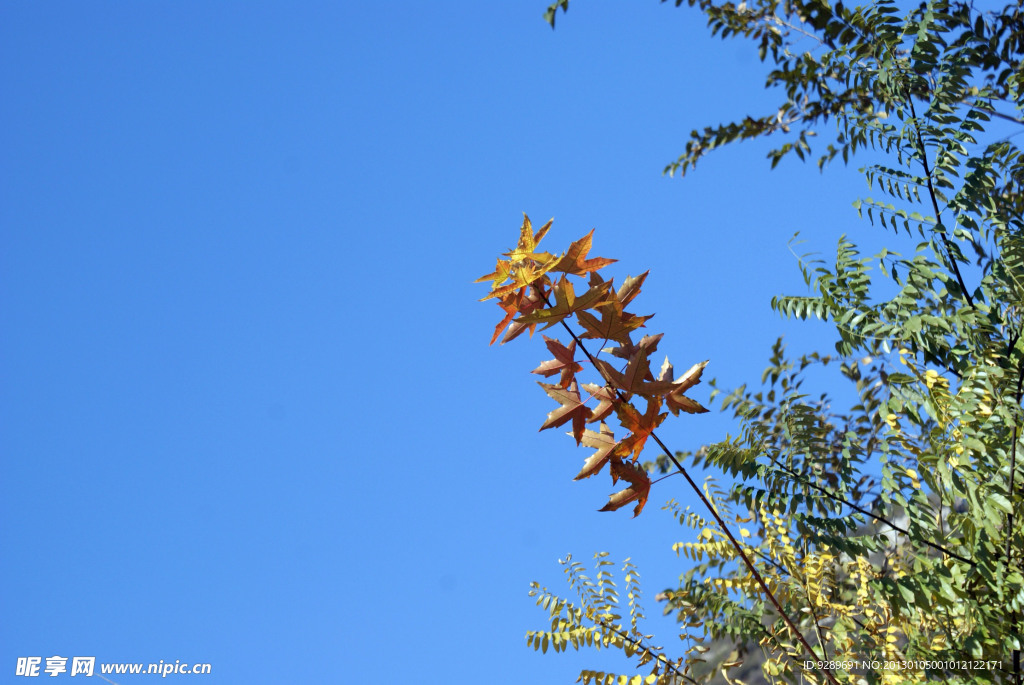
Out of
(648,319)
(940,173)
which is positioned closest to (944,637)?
(940,173)

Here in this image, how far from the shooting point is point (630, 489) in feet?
4.83

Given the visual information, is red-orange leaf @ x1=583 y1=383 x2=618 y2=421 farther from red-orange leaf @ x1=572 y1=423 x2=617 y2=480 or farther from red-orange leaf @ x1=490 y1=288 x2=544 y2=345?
red-orange leaf @ x1=490 y1=288 x2=544 y2=345

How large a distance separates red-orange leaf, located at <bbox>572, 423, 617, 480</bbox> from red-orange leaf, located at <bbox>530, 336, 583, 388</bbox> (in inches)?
5.9

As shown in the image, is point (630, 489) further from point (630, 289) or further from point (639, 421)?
point (630, 289)

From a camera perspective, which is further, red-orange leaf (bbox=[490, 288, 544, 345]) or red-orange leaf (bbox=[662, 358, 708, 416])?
red-orange leaf (bbox=[490, 288, 544, 345])

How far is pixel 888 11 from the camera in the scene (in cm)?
282

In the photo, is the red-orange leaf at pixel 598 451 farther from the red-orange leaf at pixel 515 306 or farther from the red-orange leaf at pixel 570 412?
the red-orange leaf at pixel 515 306

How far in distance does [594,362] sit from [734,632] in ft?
4.90

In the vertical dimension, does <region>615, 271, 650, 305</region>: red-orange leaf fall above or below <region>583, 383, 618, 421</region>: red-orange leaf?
above

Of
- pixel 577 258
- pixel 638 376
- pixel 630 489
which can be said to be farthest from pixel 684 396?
pixel 577 258

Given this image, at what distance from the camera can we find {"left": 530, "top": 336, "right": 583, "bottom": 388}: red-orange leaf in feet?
5.18

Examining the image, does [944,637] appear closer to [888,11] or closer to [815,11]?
[888,11]

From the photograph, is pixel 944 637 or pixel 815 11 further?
pixel 815 11

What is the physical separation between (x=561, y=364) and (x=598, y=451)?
21 cm
